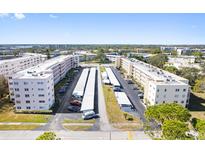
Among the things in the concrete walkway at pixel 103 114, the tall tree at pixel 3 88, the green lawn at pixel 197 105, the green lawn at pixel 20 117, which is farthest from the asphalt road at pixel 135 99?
the tall tree at pixel 3 88

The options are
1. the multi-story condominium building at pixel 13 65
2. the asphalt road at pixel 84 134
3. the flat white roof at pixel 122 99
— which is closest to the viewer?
the asphalt road at pixel 84 134

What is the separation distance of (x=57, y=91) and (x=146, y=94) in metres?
4.40

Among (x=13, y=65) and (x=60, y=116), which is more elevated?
(x=13, y=65)

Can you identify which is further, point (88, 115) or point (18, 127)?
point (88, 115)

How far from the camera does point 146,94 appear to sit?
26.5 ft

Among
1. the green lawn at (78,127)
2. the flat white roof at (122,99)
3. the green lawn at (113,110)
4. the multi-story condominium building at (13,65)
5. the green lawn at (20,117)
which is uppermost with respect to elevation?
the multi-story condominium building at (13,65)

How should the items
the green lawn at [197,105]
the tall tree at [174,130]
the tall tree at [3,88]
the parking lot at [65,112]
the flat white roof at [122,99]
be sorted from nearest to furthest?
the tall tree at [174,130], the parking lot at [65,112], the green lawn at [197,105], the flat white roof at [122,99], the tall tree at [3,88]

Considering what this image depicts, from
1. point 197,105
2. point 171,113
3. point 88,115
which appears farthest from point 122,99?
point 197,105

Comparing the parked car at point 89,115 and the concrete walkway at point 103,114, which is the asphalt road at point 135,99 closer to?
the concrete walkway at point 103,114

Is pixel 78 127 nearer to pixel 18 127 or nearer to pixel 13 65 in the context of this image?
pixel 18 127

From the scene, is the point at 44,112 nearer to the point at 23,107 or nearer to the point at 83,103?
the point at 23,107

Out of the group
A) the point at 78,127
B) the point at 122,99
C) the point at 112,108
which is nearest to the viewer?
the point at 78,127

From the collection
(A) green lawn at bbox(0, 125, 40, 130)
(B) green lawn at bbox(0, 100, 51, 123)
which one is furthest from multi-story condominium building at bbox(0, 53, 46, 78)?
(A) green lawn at bbox(0, 125, 40, 130)
